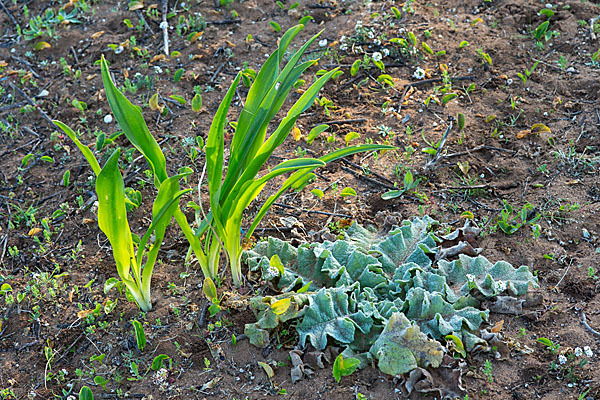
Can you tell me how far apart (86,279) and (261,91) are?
1.19m

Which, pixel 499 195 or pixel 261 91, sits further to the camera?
pixel 499 195

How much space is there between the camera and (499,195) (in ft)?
9.52

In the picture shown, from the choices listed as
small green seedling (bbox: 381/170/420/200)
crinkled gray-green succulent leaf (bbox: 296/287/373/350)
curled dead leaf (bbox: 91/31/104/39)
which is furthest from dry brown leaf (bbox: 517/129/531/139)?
curled dead leaf (bbox: 91/31/104/39)

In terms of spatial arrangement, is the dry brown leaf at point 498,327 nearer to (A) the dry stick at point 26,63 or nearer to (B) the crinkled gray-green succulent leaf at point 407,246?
(B) the crinkled gray-green succulent leaf at point 407,246

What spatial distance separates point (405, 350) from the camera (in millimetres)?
2061

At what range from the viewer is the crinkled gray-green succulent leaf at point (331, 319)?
2.15 metres

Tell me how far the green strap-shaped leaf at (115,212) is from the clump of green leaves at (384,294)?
1.72 ft

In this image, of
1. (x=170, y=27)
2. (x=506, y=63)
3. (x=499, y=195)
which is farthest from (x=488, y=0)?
(x=170, y=27)

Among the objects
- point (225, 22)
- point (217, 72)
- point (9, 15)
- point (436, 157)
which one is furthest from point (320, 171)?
point (9, 15)

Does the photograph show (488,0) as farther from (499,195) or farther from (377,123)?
(499,195)

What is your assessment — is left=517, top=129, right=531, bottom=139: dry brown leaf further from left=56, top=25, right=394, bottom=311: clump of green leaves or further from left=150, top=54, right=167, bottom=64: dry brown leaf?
left=150, top=54, right=167, bottom=64: dry brown leaf

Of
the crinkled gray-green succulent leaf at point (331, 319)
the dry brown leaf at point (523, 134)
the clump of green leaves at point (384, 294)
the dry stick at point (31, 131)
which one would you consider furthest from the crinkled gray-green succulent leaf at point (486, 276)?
the dry stick at point (31, 131)

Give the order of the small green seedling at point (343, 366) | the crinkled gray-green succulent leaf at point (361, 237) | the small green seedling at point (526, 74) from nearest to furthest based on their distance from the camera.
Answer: the small green seedling at point (343, 366) < the crinkled gray-green succulent leaf at point (361, 237) < the small green seedling at point (526, 74)

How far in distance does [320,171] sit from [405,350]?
4.34 feet
